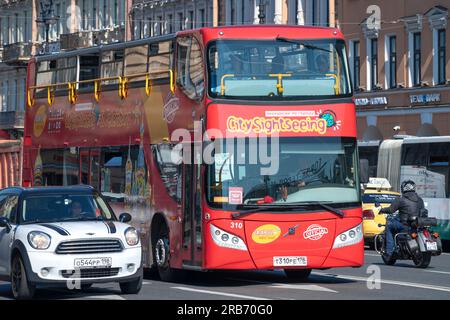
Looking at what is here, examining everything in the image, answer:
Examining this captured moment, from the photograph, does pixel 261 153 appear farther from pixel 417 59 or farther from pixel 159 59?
pixel 417 59

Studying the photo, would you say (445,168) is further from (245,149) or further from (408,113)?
(408,113)

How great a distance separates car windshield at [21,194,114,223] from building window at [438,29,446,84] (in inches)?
1391

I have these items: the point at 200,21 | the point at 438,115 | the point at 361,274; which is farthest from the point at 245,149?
the point at 200,21

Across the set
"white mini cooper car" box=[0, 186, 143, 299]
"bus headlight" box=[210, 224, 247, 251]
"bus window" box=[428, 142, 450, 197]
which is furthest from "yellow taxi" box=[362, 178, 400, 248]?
"white mini cooper car" box=[0, 186, 143, 299]

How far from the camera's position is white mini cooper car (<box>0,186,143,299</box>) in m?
20.2

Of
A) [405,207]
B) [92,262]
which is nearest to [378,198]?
[405,207]

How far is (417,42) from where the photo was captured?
191 ft

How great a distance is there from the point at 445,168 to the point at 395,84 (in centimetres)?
2122

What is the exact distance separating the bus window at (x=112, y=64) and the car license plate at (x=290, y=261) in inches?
243

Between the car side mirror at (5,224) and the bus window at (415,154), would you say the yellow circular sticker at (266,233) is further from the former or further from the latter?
the bus window at (415,154)

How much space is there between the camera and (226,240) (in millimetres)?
22547

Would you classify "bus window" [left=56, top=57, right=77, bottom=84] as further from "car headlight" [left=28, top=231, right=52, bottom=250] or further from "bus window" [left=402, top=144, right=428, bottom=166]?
"bus window" [left=402, top=144, right=428, bottom=166]

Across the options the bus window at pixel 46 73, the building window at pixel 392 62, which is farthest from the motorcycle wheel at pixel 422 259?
the building window at pixel 392 62

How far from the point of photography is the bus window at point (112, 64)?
1075 inches
